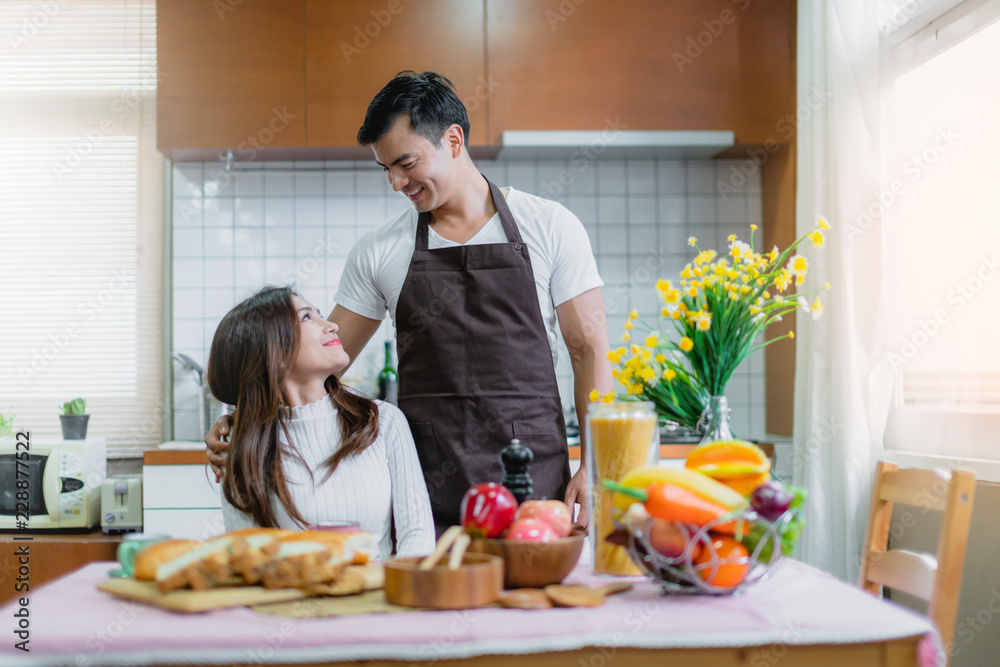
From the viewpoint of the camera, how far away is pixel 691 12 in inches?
116

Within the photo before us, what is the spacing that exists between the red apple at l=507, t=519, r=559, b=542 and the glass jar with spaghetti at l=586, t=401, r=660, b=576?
11 centimetres

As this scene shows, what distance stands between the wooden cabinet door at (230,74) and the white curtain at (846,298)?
5.51 ft

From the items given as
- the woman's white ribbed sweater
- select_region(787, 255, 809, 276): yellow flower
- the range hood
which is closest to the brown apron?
the woman's white ribbed sweater

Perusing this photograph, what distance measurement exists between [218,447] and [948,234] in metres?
1.77

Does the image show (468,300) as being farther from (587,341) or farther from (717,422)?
(717,422)

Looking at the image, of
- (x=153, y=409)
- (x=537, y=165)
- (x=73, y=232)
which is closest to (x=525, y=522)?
(x=537, y=165)

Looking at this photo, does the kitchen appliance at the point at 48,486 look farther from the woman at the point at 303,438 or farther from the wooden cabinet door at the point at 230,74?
the woman at the point at 303,438

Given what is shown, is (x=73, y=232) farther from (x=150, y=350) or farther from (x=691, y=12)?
(x=691, y=12)

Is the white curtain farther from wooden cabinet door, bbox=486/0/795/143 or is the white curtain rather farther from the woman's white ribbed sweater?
the woman's white ribbed sweater

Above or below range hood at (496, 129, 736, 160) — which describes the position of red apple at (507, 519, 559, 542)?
below

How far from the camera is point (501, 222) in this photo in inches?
68.0

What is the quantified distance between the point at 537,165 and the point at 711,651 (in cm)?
260

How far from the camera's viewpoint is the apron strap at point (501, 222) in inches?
67.2

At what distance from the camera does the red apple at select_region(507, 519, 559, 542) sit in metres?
0.90
